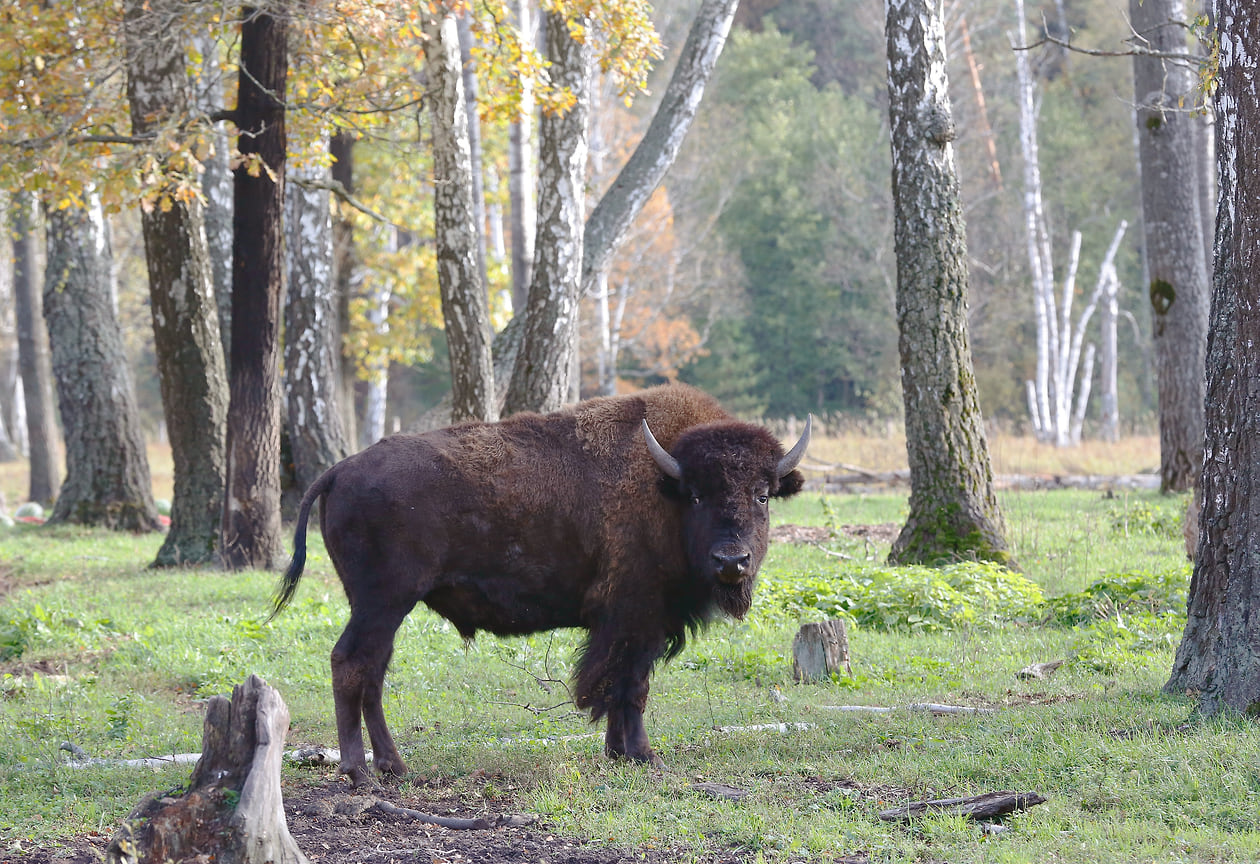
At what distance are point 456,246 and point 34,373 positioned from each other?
13321 mm

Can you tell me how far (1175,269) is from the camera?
51.8 feet

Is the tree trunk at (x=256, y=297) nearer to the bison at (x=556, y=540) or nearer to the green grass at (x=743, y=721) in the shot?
the green grass at (x=743, y=721)

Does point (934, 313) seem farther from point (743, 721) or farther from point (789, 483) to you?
point (743, 721)

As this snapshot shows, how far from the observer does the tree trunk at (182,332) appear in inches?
473

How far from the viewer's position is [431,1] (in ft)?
35.6

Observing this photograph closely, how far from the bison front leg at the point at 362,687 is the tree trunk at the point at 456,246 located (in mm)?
5398

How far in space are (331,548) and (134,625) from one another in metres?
4.48

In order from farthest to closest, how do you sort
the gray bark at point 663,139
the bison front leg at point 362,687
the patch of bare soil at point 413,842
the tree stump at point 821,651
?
the gray bark at point 663,139 → the tree stump at point 821,651 → the bison front leg at point 362,687 → the patch of bare soil at point 413,842

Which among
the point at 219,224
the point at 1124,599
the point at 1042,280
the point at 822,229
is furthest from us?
the point at 822,229

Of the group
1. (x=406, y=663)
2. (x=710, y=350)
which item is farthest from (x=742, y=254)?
(x=406, y=663)

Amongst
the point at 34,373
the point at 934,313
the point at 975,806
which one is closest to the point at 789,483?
the point at 975,806

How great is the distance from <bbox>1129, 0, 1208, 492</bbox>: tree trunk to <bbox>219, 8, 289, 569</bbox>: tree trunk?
443 inches

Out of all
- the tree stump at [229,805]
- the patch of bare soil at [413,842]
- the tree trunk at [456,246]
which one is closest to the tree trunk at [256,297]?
the tree trunk at [456,246]

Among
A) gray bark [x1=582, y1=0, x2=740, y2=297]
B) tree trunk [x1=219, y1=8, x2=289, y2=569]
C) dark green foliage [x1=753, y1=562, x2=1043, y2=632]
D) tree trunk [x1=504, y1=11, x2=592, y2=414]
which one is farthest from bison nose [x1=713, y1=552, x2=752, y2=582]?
gray bark [x1=582, y1=0, x2=740, y2=297]
